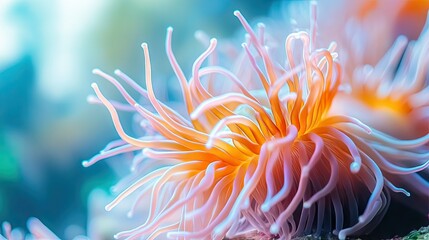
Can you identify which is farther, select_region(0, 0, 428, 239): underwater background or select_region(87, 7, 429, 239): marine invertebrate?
select_region(0, 0, 428, 239): underwater background

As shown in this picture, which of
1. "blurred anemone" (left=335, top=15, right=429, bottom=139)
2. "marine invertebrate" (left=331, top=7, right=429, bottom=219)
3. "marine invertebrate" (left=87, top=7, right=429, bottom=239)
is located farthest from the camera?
"blurred anemone" (left=335, top=15, right=429, bottom=139)

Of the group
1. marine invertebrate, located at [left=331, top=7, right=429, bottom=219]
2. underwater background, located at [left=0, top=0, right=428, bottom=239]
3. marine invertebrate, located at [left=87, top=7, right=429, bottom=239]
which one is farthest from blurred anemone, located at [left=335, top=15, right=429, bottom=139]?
underwater background, located at [left=0, top=0, right=428, bottom=239]

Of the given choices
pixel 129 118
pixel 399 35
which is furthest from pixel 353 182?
pixel 129 118

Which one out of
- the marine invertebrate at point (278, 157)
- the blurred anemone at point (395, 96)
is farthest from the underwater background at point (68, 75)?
the marine invertebrate at point (278, 157)

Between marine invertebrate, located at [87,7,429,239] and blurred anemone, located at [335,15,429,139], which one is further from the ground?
blurred anemone, located at [335,15,429,139]

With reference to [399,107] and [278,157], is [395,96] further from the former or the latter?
[278,157]

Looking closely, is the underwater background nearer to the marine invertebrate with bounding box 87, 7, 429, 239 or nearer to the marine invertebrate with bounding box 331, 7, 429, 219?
the marine invertebrate with bounding box 331, 7, 429, 219

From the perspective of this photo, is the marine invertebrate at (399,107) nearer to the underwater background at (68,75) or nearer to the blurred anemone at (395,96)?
the blurred anemone at (395,96)

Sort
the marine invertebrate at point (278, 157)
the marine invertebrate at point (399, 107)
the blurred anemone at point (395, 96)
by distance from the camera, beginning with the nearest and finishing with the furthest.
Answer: the marine invertebrate at point (278, 157), the marine invertebrate at point (399, 107), the blurred anemone at point (395, 96)

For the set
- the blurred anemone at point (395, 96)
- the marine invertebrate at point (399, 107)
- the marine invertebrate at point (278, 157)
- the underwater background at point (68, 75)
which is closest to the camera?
the marine invertebrate at point (278, 157)

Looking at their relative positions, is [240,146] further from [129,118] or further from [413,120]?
[129,118]
